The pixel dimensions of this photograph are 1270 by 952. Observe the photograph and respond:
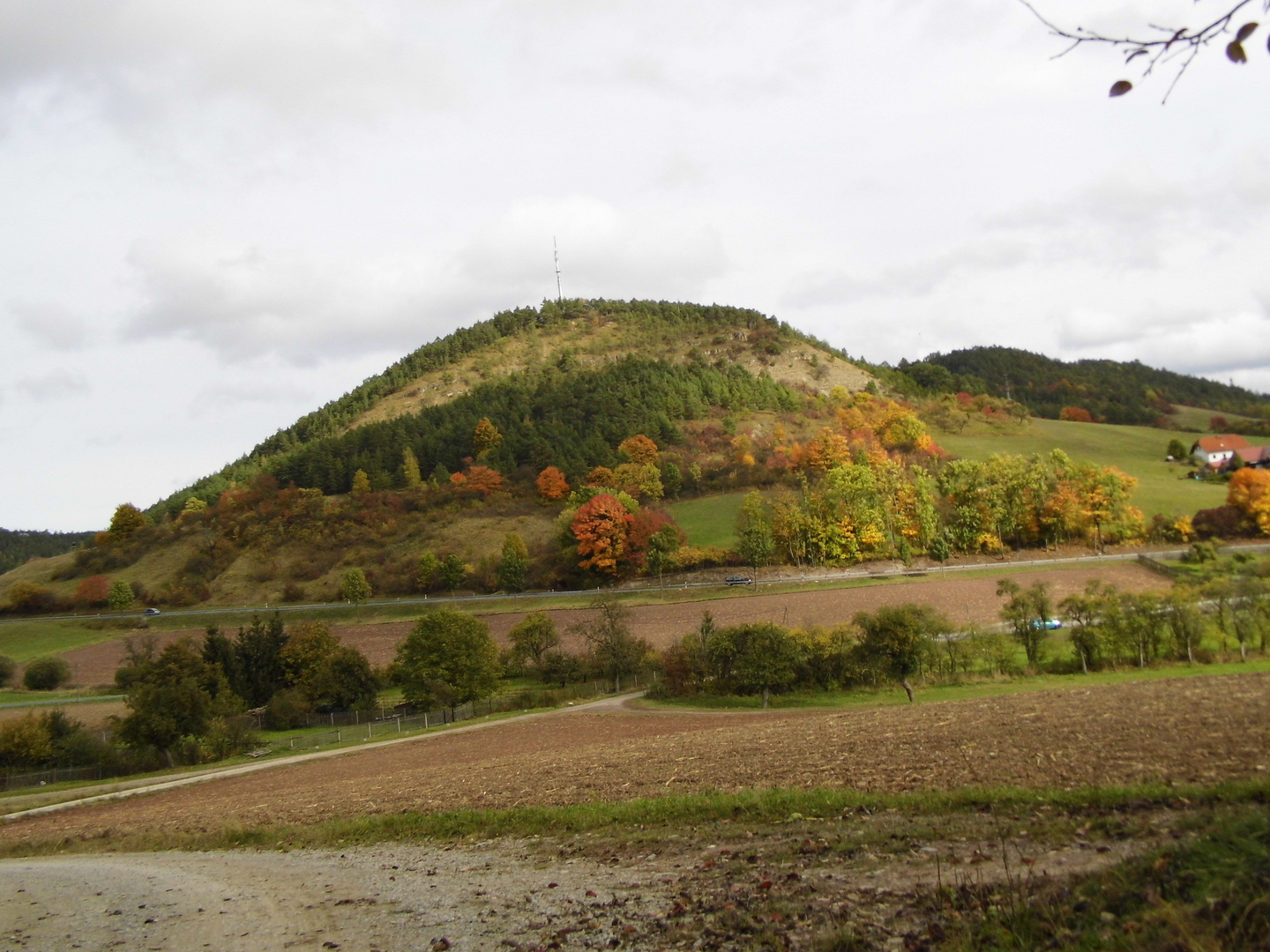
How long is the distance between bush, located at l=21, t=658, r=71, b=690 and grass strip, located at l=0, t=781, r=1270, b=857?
6525 centimetres

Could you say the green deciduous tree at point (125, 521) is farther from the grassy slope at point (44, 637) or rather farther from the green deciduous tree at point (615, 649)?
the green deciduous tree at point (615, 649)

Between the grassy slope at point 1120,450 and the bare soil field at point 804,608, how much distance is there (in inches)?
1102

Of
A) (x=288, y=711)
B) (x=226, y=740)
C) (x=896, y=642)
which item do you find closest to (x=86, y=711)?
(x=288, y=711)

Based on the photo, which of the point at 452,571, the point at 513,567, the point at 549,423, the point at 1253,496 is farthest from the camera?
the point at 549,423

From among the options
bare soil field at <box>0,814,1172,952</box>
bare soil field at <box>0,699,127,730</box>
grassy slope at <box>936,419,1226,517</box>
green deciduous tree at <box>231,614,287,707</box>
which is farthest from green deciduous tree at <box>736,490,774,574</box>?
bare soil field at <box>0,814,1172,952</box>

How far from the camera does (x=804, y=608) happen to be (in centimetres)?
7406

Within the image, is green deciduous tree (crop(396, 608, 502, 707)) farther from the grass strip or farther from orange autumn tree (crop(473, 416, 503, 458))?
orange autumn tree (crop(473, 416, 503, 458))

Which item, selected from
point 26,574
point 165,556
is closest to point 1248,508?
point 165,556

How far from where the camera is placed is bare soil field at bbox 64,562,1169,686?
7150cm

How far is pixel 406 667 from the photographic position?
64.1 m

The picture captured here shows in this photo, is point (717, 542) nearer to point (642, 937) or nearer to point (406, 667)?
point (406, 667)

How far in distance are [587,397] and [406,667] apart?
4680 inches

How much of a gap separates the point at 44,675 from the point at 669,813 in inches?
3382

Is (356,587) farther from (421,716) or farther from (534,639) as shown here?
(421,716)
